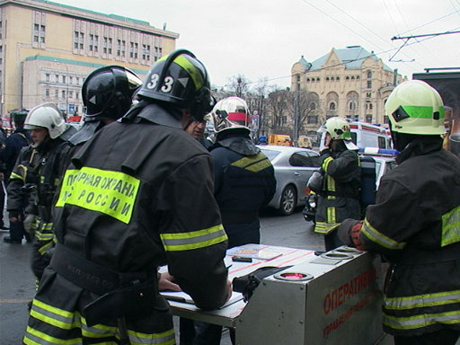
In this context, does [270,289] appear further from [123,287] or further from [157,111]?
[157,111]

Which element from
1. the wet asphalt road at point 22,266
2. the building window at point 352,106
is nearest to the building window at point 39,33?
the building window at point 352,106

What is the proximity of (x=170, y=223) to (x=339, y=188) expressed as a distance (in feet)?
12.1

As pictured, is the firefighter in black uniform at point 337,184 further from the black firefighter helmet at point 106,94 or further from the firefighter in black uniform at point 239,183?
the black firefighter helmet at point 106,94

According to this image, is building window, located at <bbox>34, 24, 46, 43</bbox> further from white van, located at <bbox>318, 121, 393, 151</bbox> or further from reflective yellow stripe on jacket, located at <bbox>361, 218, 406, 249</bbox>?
reflective yellow stripe on jacket, located at <bbox>361, 218, 406, 249</bbox>

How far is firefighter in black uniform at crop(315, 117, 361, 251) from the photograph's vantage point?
527cm

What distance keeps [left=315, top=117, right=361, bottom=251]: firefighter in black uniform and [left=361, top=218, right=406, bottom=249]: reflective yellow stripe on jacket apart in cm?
263

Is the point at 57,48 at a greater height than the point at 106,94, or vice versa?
the point at 57,48

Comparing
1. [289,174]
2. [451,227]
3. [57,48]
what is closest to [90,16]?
[57,48]

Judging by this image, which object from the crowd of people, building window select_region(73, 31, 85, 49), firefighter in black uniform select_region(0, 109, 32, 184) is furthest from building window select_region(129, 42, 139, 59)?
the crowd of people

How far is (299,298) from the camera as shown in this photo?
213 cm

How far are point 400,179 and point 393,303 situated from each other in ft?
2.17

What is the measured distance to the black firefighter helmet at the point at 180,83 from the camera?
7.31 ft

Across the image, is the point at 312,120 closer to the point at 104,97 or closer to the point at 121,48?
the point at 121,48

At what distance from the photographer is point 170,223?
196 centimetres
